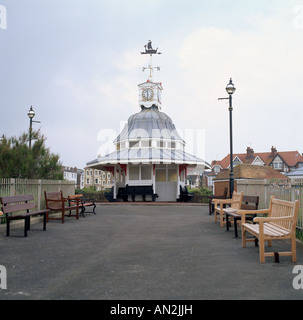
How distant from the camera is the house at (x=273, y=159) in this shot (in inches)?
2783

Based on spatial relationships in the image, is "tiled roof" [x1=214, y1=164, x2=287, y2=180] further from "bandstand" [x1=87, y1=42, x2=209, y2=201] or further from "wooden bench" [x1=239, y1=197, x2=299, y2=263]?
"wooden bench" [x1=239, y1=197, x2=299, y2=263]

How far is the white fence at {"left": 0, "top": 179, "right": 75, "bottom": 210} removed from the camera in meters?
10.9

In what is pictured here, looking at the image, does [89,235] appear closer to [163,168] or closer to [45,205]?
[45,205]

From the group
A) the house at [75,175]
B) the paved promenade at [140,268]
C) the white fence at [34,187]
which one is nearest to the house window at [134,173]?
the white fence at [34,187]

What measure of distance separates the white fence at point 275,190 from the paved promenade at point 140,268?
1.53 metres

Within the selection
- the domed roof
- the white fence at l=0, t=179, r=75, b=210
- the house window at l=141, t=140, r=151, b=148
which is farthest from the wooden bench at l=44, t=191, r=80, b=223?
the domed roof

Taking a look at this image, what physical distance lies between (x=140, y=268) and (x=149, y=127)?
25281 millimetres

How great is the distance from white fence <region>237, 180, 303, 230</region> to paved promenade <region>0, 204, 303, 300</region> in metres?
1.53

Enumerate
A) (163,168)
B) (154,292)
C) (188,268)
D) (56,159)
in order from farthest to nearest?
(163,168) < (56,159) < (188,268) < (154,292)

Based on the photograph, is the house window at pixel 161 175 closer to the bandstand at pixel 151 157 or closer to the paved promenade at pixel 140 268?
the bandstand at pixel 151 157

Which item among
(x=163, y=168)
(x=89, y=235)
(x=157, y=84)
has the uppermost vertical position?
(x=157, y=84)
